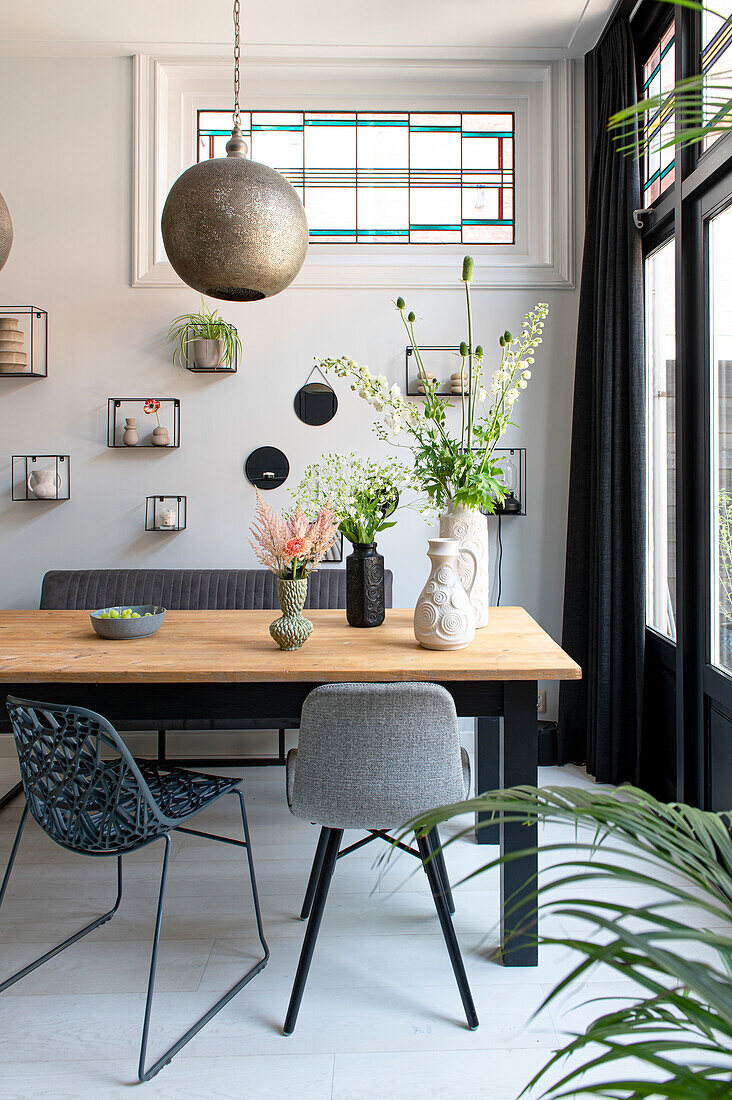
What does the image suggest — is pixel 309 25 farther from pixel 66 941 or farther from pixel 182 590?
pixel 66 941

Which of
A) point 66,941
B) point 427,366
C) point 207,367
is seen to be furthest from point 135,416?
point 66,941

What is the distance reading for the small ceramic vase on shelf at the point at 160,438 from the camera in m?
3.67

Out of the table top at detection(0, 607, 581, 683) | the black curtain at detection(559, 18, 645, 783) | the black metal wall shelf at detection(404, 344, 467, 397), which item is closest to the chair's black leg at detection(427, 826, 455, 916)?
the table top at detection(0, 607, 581, 683)

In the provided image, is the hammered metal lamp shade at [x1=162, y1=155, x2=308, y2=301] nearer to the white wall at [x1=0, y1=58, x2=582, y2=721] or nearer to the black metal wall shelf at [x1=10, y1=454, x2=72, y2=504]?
the white wall at [x1=0, y1=58, x2=582, y2=721]

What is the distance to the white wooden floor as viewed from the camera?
1.66m

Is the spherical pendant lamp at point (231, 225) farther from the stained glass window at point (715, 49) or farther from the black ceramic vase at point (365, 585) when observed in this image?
the stained glass window at point (715, 49)

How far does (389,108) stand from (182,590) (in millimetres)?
2461

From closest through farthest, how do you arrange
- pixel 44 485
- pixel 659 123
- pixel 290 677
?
pixel 290 677 < pixel 659 123 < pixel 44 485

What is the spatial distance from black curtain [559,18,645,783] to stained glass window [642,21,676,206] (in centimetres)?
10

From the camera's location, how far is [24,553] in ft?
12.4

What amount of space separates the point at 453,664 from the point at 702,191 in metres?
1.77

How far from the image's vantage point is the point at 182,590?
11.7 feet

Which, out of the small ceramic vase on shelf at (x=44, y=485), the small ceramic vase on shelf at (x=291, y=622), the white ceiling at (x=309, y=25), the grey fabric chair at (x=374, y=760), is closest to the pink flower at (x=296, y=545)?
the small ceramic vase on shelf at (x=291, y=622)

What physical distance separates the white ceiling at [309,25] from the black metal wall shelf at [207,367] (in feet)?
4.13
